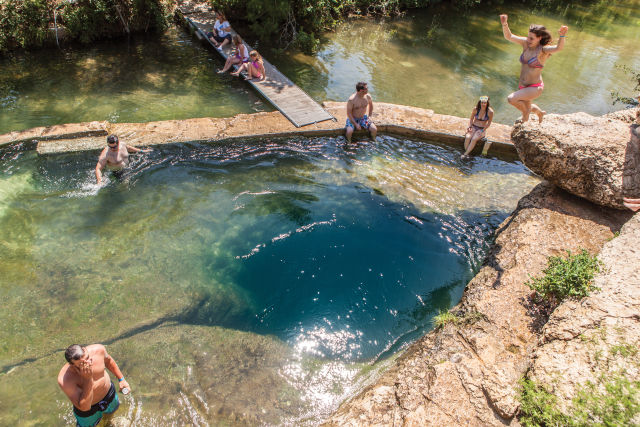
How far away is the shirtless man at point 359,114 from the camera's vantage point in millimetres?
8586

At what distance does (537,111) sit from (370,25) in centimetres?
1021

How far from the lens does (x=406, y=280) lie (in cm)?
592

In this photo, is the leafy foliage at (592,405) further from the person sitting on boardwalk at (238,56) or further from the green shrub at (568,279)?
the person sitting on boardwalk at (238,56)

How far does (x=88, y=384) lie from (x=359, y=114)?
23.4 ft

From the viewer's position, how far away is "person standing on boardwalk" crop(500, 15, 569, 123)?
636cm

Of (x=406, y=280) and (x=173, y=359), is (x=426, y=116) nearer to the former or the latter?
(x=406, y=280)

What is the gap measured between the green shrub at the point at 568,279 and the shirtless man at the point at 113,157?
7245 millimetres

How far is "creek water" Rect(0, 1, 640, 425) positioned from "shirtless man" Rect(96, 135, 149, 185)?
27cm

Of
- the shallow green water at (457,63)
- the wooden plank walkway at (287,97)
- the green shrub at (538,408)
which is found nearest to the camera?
the green shrub at (538,408)

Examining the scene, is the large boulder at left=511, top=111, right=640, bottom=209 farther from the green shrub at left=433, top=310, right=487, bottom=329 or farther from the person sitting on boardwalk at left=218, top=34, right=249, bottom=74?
the person sitting on boardwalk at left=218, top=34, right=249, bottom=74

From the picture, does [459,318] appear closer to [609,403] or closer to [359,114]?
[609,403]

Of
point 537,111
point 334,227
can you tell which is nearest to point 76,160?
point 334,227

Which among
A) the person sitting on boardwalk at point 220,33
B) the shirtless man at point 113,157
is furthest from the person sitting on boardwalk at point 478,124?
the person sitting on boardwalk at point 220,33

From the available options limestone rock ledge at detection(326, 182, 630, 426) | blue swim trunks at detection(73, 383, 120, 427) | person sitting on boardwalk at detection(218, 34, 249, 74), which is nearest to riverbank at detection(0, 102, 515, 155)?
person sitting on boardwalk at detection(218, 34, 249, 74)
